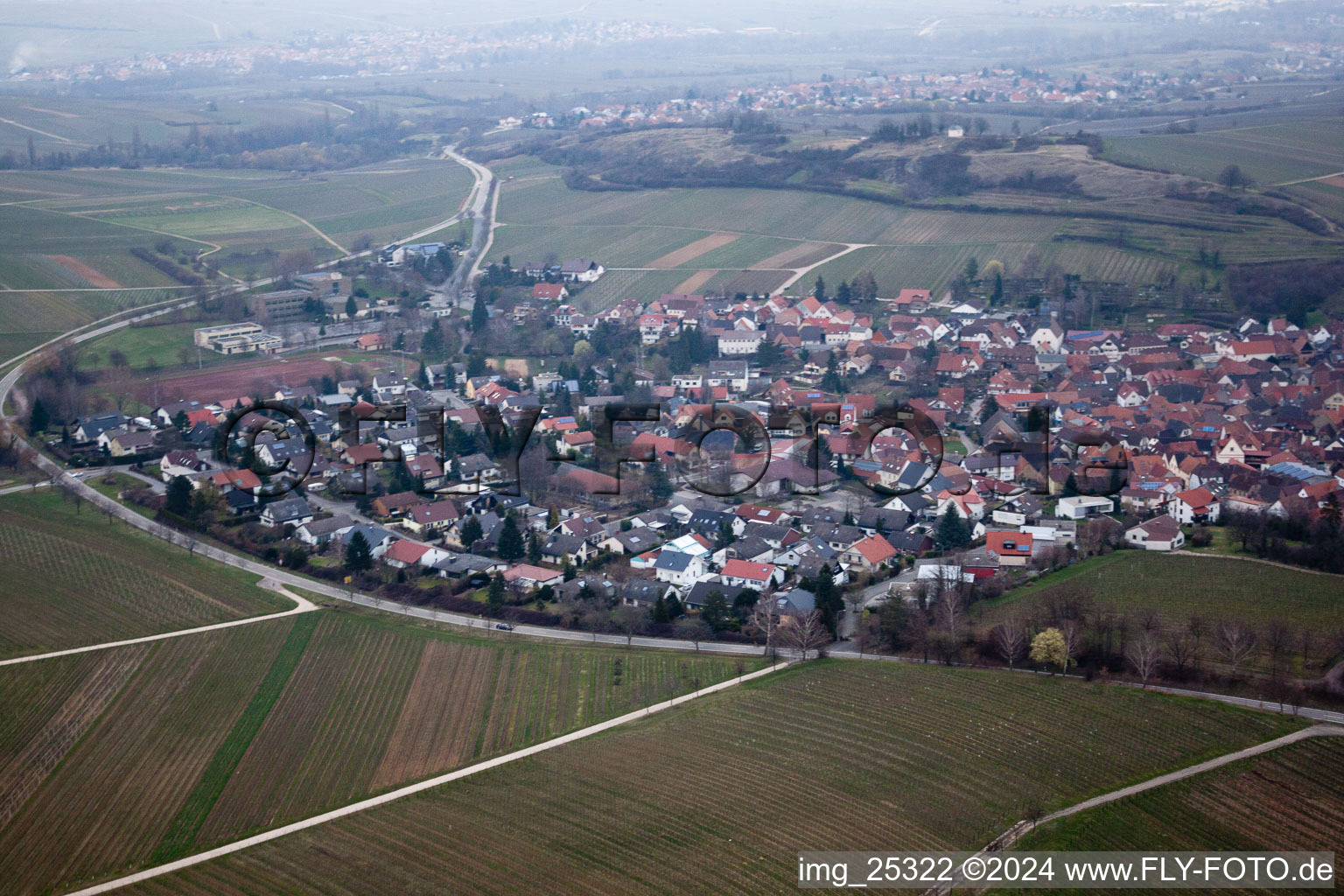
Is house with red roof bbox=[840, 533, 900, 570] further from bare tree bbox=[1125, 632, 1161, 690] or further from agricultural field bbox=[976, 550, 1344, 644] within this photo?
bare tree bbox=[1125, 632, 1161, 690]

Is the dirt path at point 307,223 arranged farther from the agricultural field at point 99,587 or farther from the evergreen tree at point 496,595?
the evergreen tree at point 496,595

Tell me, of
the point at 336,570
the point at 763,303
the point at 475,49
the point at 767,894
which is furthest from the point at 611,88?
the point at 767,894

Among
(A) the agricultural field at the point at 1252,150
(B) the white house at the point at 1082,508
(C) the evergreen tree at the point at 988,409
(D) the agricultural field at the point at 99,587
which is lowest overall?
(D) the agricultural field at the point at 99,587

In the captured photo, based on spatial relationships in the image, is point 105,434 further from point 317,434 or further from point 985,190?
point 985,190

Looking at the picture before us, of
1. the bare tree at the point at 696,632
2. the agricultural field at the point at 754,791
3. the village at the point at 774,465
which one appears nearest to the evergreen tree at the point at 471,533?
the village at the point at 774,465

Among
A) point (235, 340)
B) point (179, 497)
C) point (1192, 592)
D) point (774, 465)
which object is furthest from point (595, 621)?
point (235, 340)

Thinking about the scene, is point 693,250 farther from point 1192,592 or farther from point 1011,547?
point 1192,592

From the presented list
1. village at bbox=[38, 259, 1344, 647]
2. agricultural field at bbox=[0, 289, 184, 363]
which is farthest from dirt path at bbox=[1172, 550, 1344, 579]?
agricultural field at bbox=[0, 289, 184, 363]
